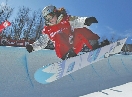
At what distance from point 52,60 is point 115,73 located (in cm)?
402

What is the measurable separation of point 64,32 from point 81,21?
508 mm

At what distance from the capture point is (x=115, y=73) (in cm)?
946

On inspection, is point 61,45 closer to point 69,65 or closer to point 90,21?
point 69,65

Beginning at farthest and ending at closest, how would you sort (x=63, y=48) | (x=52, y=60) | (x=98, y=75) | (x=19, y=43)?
(x=19, y=43) < (x=98, y=75) < (x=52, y=60) < (x=63, y=48)

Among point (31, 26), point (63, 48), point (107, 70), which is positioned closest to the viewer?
point (63, 48)

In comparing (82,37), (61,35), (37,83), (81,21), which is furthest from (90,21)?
(37,83)

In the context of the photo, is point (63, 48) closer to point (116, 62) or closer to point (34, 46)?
point (34, 46)

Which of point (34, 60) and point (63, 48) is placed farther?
point (34, 60)

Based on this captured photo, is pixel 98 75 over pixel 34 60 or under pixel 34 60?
under

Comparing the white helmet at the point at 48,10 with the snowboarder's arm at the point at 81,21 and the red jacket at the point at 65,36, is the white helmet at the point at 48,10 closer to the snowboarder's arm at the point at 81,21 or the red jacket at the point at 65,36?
the red jacket at the point at 65,36

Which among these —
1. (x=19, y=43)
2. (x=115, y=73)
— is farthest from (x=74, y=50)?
(x=19, y=43)

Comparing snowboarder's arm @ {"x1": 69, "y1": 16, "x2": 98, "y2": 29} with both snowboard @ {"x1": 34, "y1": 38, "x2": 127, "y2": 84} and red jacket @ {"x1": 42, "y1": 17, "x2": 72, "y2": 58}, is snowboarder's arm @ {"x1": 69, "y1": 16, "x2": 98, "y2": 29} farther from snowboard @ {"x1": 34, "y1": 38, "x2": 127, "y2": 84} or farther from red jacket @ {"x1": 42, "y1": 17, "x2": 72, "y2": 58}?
snowboard @ {"x1": 34, "y1": 38, "x2": 127, "y2": 84}

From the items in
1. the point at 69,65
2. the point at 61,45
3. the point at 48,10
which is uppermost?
the point at 48,10

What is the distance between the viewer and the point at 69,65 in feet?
14.3
